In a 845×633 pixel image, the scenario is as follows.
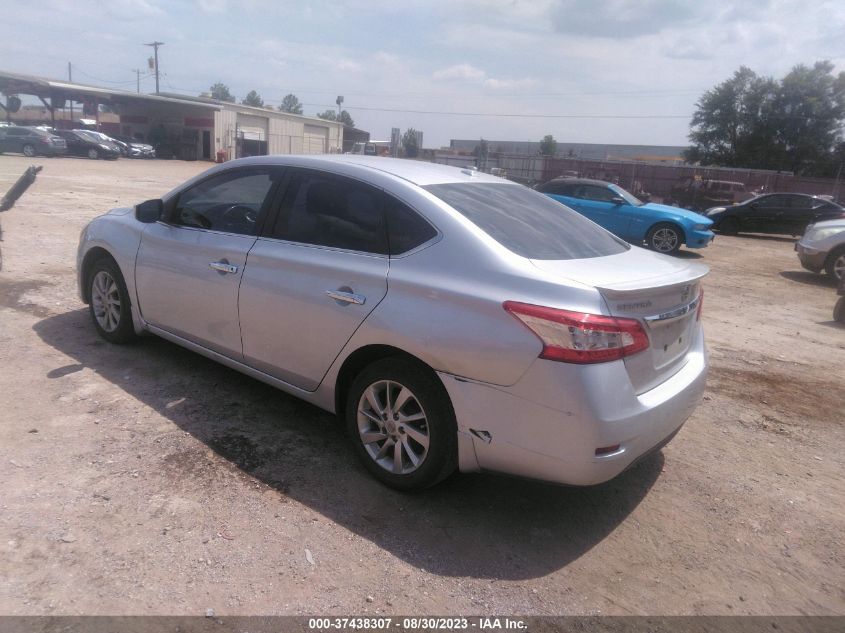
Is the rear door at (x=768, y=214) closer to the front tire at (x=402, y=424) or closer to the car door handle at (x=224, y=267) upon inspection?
the car door handle at (x=224, y=267)

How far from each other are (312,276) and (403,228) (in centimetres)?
60

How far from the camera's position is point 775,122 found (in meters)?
48.1

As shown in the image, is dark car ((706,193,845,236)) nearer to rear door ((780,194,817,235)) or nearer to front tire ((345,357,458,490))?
rear door ((780,194,817,235))

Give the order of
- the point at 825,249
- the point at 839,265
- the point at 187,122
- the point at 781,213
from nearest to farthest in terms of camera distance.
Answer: the point at 839,265
the point at 825,249
the point at 781,213
the point at 187,122

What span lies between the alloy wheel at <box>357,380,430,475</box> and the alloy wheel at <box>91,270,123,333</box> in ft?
8.66

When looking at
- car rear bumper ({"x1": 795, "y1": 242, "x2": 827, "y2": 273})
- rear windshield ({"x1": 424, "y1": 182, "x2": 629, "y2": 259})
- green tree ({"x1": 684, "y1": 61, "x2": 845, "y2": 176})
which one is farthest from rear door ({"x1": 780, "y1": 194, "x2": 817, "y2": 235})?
green tree ({"x1": 684, "y1": 61, "x2": 845, "y2": 176})

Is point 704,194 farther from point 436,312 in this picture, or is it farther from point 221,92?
point 221,92

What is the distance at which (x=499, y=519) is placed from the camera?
3.27m

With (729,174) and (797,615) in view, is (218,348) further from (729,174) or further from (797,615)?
(729,174)

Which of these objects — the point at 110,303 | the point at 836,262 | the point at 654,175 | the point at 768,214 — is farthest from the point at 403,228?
the point at 654,175

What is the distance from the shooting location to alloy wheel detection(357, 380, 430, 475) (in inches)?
126

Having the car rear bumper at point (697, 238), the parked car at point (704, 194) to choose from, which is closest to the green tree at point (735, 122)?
the parked car at point (704, 194)

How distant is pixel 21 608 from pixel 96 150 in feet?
128

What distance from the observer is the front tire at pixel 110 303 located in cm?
496
